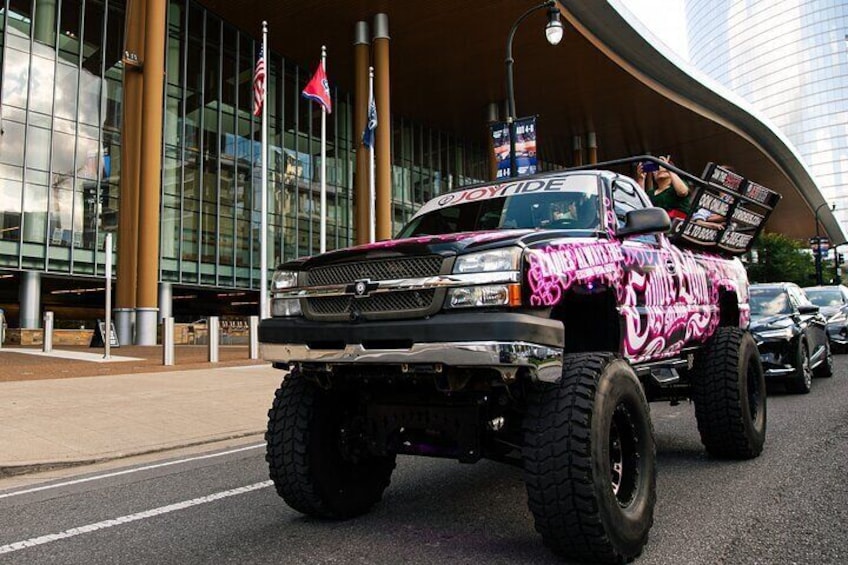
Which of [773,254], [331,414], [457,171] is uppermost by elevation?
[457,171]

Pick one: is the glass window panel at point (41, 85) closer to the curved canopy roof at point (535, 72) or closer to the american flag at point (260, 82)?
the curved canopy roof at point (535, 72)

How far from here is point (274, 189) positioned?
36.0 metres

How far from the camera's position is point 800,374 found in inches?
392

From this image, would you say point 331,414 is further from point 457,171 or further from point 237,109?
point 457,171

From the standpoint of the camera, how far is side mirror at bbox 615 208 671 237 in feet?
13.8

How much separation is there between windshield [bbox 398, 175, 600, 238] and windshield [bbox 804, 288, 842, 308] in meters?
15.6

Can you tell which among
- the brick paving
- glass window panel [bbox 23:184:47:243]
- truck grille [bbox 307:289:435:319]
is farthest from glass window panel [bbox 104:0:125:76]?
truck grille [bbox 307:289:435:319]

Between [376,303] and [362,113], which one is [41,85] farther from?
[376,303]

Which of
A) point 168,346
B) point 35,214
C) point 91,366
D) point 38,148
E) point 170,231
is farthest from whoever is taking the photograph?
point 170,231

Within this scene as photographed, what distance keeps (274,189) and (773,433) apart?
32.1 meters

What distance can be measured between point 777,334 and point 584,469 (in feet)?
26.8

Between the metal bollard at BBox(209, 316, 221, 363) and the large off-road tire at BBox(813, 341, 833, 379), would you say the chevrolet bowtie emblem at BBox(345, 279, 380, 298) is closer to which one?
the large off-road tire at BBox(813, 341, 833, 379)

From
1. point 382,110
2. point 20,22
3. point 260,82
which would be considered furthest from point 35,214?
point 382,110

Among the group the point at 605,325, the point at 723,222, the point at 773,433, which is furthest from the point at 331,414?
the point at 773,433
